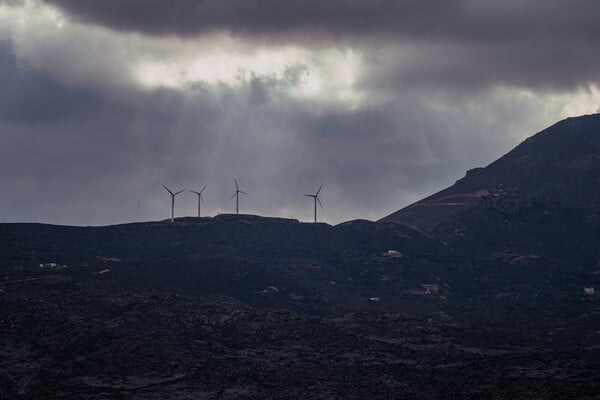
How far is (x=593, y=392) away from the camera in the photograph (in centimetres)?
18988

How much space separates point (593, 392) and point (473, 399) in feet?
64.2

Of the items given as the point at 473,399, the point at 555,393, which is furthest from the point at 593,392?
the point at 473,399

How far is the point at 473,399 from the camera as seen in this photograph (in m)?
200

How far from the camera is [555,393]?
636 feet

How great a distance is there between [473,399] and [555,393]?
13.3 metres

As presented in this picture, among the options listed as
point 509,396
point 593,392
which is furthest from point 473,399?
point 593,392

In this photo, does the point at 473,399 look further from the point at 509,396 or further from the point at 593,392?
the point at 593,392

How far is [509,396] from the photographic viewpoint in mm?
198125

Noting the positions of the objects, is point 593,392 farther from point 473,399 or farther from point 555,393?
point 473,399

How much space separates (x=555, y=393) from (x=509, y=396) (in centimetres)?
771
